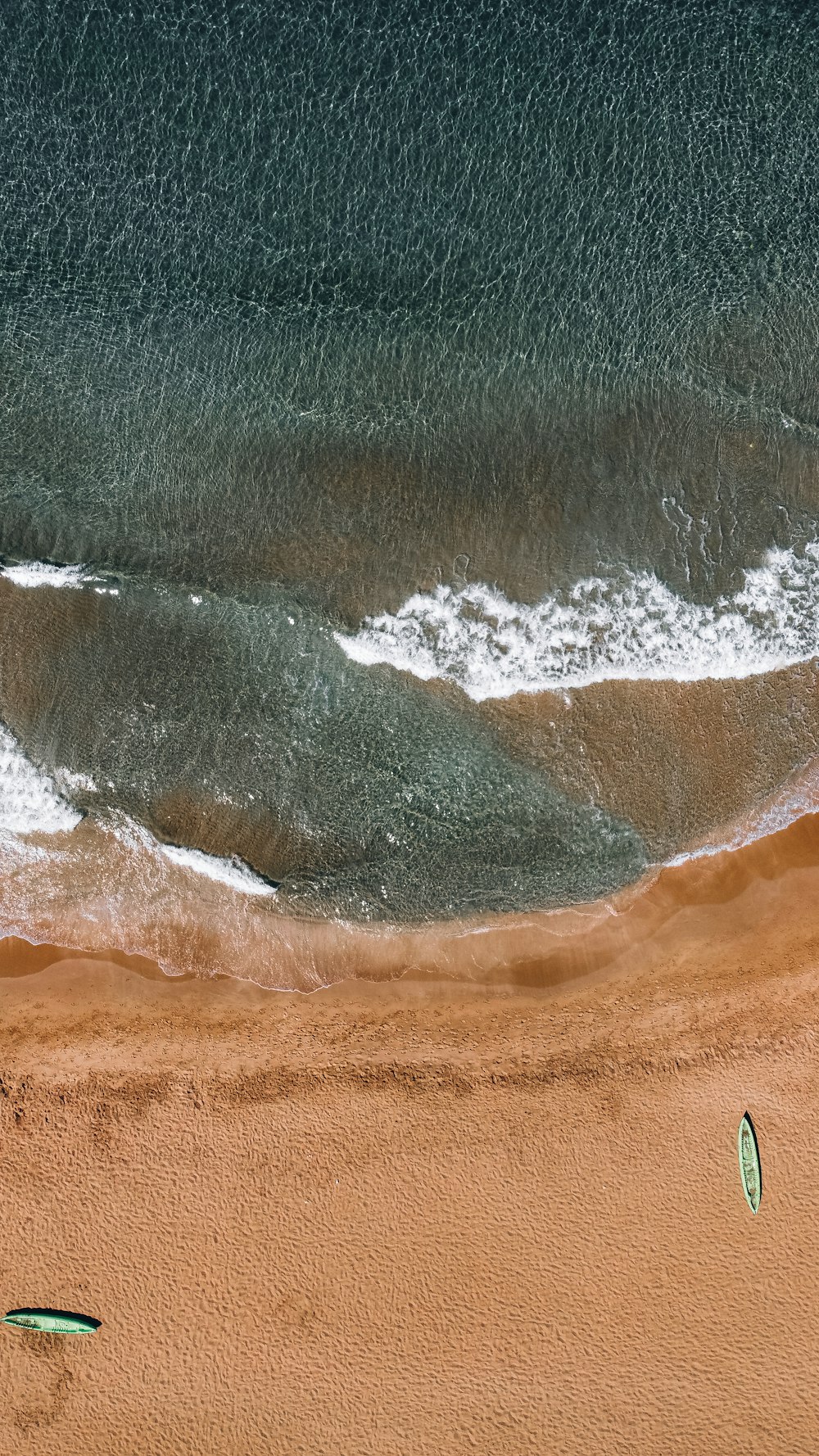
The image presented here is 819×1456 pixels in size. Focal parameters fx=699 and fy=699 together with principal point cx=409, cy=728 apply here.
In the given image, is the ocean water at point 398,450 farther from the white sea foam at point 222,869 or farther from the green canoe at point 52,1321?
the green canoe at point 52,1321

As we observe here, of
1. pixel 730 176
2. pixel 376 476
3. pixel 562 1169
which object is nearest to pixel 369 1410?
pixel 562 1169

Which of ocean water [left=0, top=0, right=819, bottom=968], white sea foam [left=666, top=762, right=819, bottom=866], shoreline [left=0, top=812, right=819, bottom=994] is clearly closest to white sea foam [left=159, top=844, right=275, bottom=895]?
ocean water [left=0, top=0, right=819, bottom=968]

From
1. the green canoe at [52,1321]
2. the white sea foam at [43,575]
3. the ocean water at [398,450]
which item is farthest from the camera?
the white sea foam at [43,575]

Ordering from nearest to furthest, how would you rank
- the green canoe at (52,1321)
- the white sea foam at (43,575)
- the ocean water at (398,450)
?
the green canoe at (52,1321), the ocean water at (398,450), the white sea foam at (43,575)

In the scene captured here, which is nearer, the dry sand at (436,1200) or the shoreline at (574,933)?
the dry sand at (436,1200)

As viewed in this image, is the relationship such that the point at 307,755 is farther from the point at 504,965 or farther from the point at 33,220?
the point at 33,220

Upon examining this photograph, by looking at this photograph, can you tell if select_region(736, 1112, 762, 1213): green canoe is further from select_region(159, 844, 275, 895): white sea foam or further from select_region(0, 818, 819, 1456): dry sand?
→ select_region(159, 844, 275, 895): white sea foam

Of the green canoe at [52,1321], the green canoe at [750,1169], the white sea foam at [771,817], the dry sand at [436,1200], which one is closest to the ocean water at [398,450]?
the white sea foam at [771,817]
